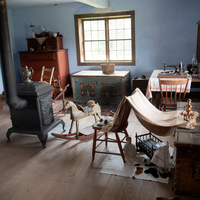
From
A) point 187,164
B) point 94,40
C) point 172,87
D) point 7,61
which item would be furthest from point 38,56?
point 187,164

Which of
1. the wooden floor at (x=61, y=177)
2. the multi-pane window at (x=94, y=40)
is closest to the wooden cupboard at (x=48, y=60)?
the multi-pane window at (x=94, y=40)

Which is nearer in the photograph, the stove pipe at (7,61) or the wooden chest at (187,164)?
the wooden chest at (187,164)

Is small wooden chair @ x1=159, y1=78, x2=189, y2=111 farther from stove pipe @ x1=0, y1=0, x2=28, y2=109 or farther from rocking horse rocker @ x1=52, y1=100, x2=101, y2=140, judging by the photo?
stove pipe @ x1=0, y1=0, x2=28, y2=109

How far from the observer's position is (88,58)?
702 cm

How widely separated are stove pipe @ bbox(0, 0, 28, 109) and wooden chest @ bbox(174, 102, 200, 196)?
2.43 meters

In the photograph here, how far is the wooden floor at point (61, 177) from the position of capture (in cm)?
253

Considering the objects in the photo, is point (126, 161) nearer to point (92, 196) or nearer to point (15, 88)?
point (92, 196)

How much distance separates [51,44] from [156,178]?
5171 millimetres

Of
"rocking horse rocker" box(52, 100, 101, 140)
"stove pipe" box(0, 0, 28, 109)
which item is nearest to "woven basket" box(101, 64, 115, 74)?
"rocking horse rocker" box(52, 100, 101, 140)

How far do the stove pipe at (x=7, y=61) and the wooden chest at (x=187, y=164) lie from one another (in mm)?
2430

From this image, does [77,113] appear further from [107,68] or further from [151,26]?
[151,26]

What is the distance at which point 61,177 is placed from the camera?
2869mm

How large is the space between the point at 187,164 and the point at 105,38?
5042 mm

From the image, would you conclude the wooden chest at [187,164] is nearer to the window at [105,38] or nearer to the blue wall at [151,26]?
the blue wall at [151,26]
